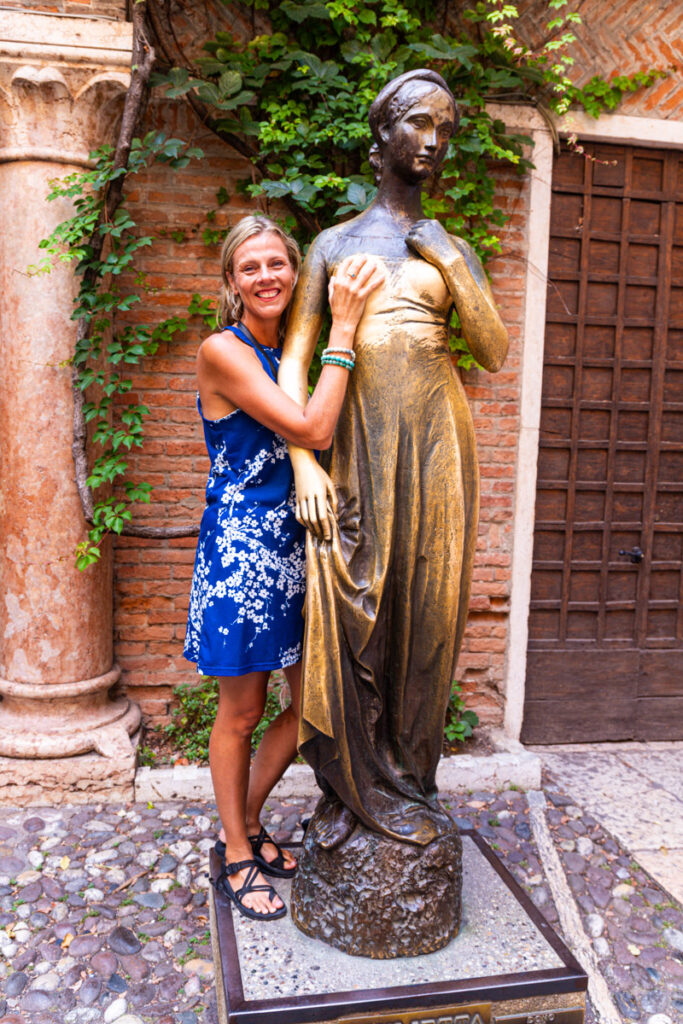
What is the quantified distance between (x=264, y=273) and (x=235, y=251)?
0.40 feet

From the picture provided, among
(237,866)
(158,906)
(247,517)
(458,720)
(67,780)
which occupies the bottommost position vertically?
(158,906)

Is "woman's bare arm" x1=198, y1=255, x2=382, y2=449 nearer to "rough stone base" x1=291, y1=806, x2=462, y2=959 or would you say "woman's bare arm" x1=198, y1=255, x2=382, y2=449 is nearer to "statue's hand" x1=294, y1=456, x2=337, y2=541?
"statue's hand" x1=294, y1=456, x2=337, y2=541

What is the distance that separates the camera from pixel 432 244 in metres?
2.06

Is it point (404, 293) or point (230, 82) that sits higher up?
point (230, 82)

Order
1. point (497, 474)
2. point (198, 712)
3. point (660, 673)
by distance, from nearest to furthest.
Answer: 1. point (198, 712)
2. point (497, 474)
3. point (660, 673)

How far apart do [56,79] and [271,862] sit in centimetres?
316

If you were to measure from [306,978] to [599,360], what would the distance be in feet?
10.8

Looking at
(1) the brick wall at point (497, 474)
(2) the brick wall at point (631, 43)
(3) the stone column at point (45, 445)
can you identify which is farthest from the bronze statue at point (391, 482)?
(2) the brick wall at point (631, 43)

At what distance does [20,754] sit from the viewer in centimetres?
353

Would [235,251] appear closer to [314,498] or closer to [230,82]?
[314,498]

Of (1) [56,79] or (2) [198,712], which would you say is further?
(2) [198,712]

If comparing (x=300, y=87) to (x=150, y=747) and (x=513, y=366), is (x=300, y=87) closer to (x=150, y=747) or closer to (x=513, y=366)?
(x=513, y=366)

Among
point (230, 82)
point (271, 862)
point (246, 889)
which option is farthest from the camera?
point (230, 82)

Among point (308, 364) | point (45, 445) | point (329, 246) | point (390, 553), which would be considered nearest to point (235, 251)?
point (329, 246)
